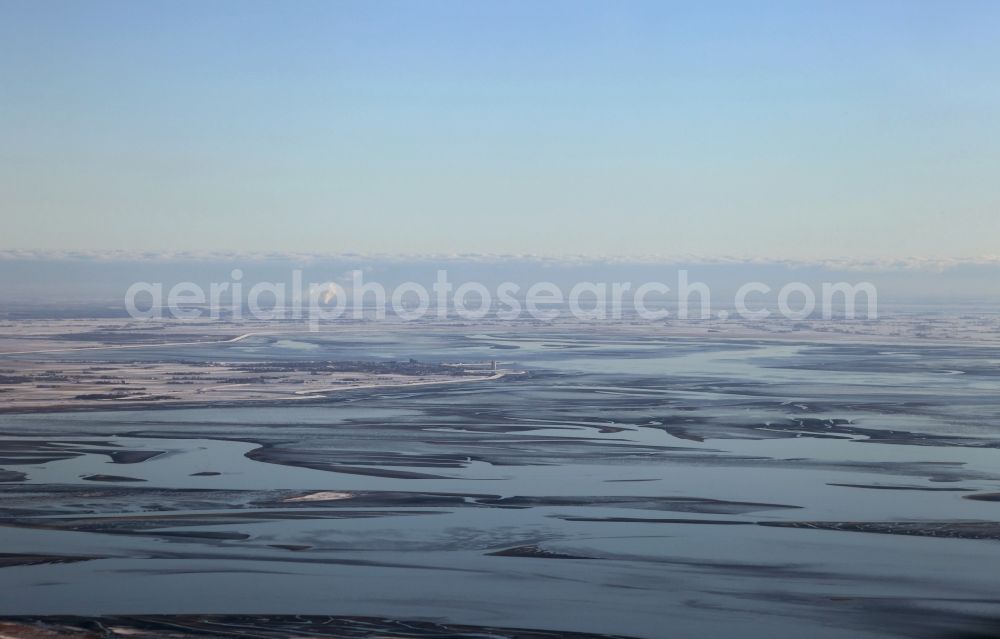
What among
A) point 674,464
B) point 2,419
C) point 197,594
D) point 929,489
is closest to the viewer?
point 197,594

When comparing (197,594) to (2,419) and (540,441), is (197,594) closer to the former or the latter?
(540,441)

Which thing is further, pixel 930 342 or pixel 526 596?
pixel 930 342

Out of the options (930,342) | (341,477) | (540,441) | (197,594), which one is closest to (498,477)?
(341,477)

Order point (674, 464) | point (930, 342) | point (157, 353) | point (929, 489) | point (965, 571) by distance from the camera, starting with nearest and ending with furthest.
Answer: point (965, 571)
point (929, 489)
point (674, 464)
point (157, 353)
point (930, 342)

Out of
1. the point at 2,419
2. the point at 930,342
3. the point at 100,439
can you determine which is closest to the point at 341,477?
the point at 100,439

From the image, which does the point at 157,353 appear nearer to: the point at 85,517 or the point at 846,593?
the point at 85,517

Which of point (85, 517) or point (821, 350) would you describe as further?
point (821, 350)
